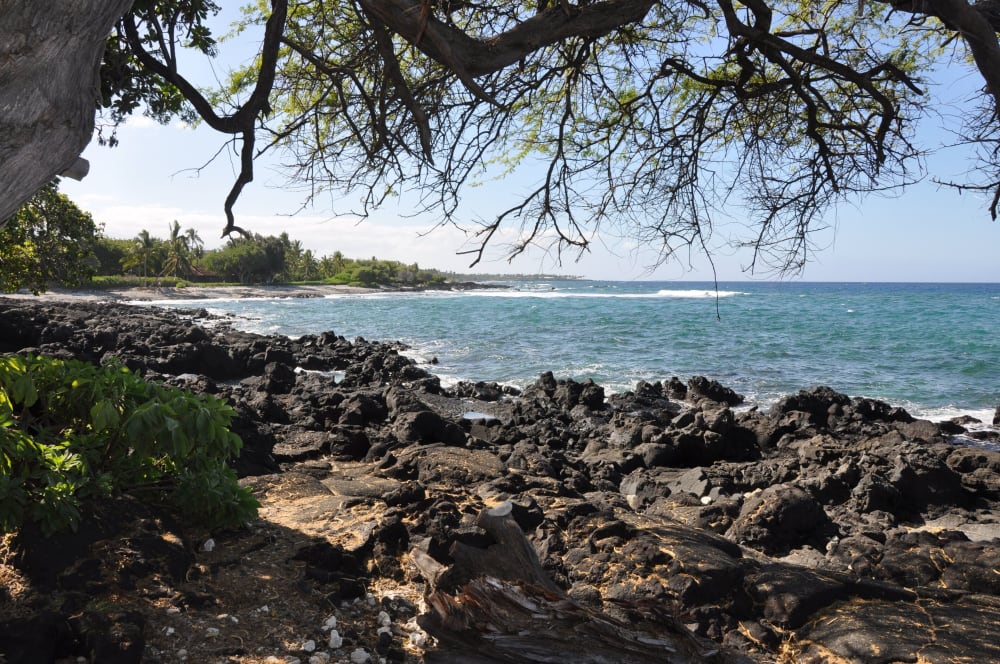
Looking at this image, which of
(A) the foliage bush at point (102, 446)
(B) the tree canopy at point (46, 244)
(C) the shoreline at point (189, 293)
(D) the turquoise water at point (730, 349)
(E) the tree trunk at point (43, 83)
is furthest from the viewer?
(C) the shoreline at point (189, 293)

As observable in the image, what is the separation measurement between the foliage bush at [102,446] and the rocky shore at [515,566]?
185 millimetres

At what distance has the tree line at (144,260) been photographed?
1534cm

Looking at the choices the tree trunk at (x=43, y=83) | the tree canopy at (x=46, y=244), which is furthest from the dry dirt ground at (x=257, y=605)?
the tree canopy at (x=46, y=244)

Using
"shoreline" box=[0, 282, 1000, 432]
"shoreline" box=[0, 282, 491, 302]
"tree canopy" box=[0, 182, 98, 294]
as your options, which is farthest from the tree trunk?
"shoreline" box=[0, 282, 491, 302]

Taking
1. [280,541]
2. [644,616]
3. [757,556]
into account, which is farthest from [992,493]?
[280,541]

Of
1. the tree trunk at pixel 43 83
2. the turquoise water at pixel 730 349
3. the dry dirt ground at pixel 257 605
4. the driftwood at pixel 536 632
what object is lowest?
the turquoise water at pixel 730 349

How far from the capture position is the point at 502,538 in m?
3.50

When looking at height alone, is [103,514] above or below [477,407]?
above

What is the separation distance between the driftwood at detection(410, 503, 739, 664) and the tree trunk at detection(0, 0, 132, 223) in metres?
→ 2.34

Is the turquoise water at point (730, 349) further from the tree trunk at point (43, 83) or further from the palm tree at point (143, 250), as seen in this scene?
the palm tree at point (143, 250)

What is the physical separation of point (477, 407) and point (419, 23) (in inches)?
407

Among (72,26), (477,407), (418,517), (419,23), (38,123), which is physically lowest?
(477,407)

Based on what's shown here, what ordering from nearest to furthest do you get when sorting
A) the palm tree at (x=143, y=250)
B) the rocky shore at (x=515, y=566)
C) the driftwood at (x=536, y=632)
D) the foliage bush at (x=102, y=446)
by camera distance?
the driftwood at (x=536, y=632) → the rocky shore at (x=515, y=566) → the foliage bush at (x=102, y=446) → the palm tree at (x=143, y=250)

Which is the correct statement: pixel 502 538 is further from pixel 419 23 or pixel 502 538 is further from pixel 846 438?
pixel 846 438
